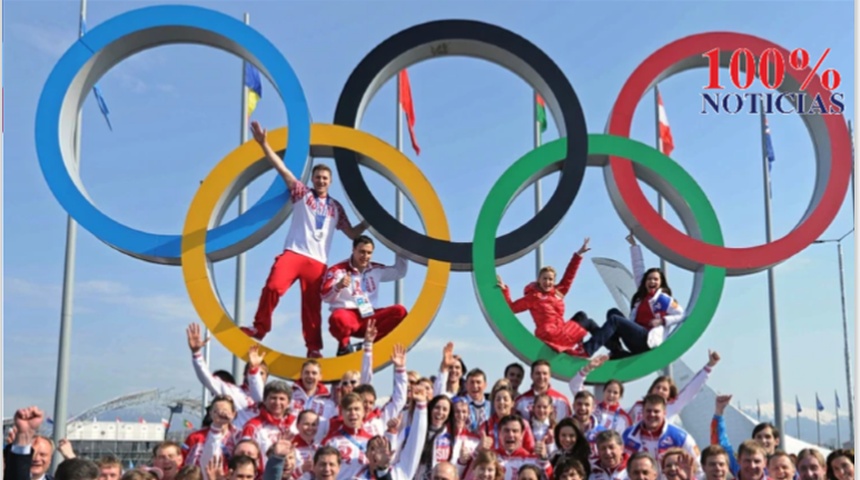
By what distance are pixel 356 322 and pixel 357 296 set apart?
0.87 ft

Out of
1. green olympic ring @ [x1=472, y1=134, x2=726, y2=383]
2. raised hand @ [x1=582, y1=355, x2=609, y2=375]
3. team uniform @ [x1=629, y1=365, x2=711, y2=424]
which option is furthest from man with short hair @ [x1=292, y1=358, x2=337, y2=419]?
team uniform @ [x1=629, y1=365, x2=711, y2=424]

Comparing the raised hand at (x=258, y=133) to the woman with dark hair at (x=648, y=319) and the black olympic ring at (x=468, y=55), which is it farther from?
the woman with dark hair at (x=648, y=319)

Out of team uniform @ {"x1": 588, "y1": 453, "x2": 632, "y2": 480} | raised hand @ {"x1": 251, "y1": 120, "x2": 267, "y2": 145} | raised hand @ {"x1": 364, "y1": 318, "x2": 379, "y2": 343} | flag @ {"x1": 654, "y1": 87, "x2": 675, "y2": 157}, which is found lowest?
team uniform @ {"x1": 588, "y1": 453, "x2": 632, "y2": 480}

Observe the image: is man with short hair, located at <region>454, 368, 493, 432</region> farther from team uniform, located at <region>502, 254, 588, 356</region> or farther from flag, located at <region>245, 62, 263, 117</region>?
flag, located at <region>245, 62, 263, 117</region>

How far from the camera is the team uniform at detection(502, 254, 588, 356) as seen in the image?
29.0 ft

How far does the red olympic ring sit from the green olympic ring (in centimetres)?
15

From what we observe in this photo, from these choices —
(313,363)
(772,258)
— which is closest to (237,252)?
(313,363)

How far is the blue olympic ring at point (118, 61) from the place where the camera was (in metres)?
8.82

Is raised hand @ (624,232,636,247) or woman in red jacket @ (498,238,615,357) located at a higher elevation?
raised hand @ (624,232,636,247)

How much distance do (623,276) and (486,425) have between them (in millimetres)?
4845

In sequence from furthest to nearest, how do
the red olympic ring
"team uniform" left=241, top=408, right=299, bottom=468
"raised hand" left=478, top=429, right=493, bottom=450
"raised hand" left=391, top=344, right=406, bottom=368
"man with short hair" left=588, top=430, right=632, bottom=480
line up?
the red olympic ring, "raised hand" left=391, top=344, right=406, bottom=368, "team uniform" left=241, top=408, right=299, bottom=468, "raised hand" left=478, top=429, right=493, bottom=450, "man with short hair" left=588, top=430, right=632, bottom=480

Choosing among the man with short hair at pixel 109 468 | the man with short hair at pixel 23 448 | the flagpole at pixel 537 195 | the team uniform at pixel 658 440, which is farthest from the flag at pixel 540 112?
the man with short hair at pixel 23 448

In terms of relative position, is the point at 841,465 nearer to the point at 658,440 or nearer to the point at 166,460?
the point at 658,440

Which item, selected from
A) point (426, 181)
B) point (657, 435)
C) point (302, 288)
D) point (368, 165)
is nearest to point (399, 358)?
point (302, 288)
